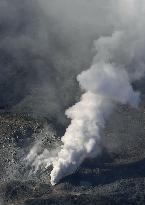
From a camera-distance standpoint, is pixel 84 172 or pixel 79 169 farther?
pixel 79 169

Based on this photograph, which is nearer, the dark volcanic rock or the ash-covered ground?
the dark volcanic rock

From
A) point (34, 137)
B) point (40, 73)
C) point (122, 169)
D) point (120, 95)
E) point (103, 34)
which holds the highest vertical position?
point (103, 34)

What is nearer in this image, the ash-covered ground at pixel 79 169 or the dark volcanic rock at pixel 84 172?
the dark volcanic rock at pixel 84 172

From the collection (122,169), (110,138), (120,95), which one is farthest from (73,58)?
(122,169)

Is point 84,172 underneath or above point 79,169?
underneath

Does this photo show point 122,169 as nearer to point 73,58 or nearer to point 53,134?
point 53,134
